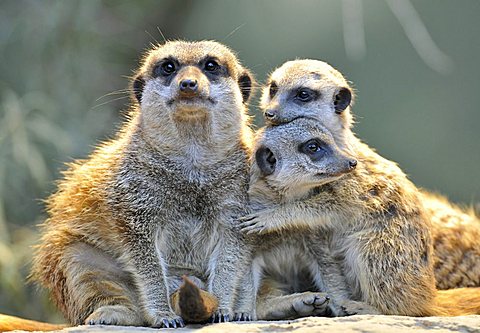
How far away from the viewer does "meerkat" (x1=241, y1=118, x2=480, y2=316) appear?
3.50 meters

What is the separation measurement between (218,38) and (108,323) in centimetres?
379

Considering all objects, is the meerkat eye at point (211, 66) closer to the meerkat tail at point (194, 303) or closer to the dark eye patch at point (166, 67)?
the dark eye patch at point (166, 67)

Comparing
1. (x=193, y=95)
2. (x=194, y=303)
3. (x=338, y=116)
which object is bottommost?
(x=194, y=303)

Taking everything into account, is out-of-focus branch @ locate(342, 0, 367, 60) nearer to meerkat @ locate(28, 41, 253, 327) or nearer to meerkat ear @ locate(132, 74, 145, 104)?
meerkat @ locate(28, 41, 253, 327)

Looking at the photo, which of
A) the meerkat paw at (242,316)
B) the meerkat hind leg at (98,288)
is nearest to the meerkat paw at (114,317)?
the meerkat hind leg at (98,288)

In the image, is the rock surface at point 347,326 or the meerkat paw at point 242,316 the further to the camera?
the meerkat paw at point 242,316

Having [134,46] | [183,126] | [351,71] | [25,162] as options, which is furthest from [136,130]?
[134,46]

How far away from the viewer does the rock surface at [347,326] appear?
9.73 ft

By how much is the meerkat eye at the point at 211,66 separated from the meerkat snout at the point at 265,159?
36 centimetres

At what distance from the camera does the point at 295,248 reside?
360cm

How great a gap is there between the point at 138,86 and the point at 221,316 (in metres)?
1.01

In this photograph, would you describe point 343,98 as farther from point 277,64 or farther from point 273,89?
point 277,64

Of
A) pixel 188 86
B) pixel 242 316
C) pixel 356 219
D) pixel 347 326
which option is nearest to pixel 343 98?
pixel 356 219

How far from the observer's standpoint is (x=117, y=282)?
3.54 metres
